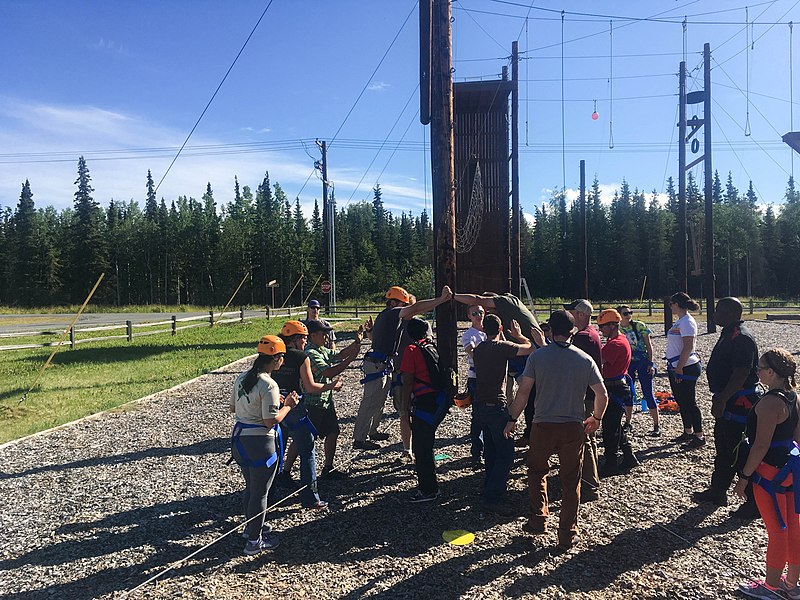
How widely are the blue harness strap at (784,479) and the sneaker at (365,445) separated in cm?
489

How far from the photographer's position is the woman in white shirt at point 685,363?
6.91 m

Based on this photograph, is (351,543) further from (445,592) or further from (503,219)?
(503,219)

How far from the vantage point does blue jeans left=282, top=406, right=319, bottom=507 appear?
5402 millimetres

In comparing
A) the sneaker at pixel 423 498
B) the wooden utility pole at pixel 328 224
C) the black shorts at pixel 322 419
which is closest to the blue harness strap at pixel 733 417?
the sneaker at pixel 423 498

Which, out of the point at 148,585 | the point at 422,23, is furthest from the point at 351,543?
the point at 422,23

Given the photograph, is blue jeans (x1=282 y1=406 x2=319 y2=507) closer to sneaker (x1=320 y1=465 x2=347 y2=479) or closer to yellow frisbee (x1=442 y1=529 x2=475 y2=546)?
sneaker (x1=320 y1=465 x2=347 y2=479)

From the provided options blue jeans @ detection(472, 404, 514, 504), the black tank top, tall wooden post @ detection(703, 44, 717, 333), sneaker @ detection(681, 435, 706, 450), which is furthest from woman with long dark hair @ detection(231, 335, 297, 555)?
tall wooden post @ detection(703, 44, 717, 333)

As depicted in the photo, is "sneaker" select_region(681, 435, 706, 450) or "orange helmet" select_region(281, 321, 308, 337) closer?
"orange helmet" select_region(281, 321, 308, 337)

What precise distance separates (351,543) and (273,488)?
1366 mm

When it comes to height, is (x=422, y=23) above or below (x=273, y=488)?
above

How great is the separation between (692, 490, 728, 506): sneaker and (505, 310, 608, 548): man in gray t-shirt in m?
1.84

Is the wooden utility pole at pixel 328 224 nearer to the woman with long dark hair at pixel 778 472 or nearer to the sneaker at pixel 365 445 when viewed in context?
the sneaker at pixel 365 445

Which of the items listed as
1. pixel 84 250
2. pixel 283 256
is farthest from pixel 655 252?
pixel 84 250

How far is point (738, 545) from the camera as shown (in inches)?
175
